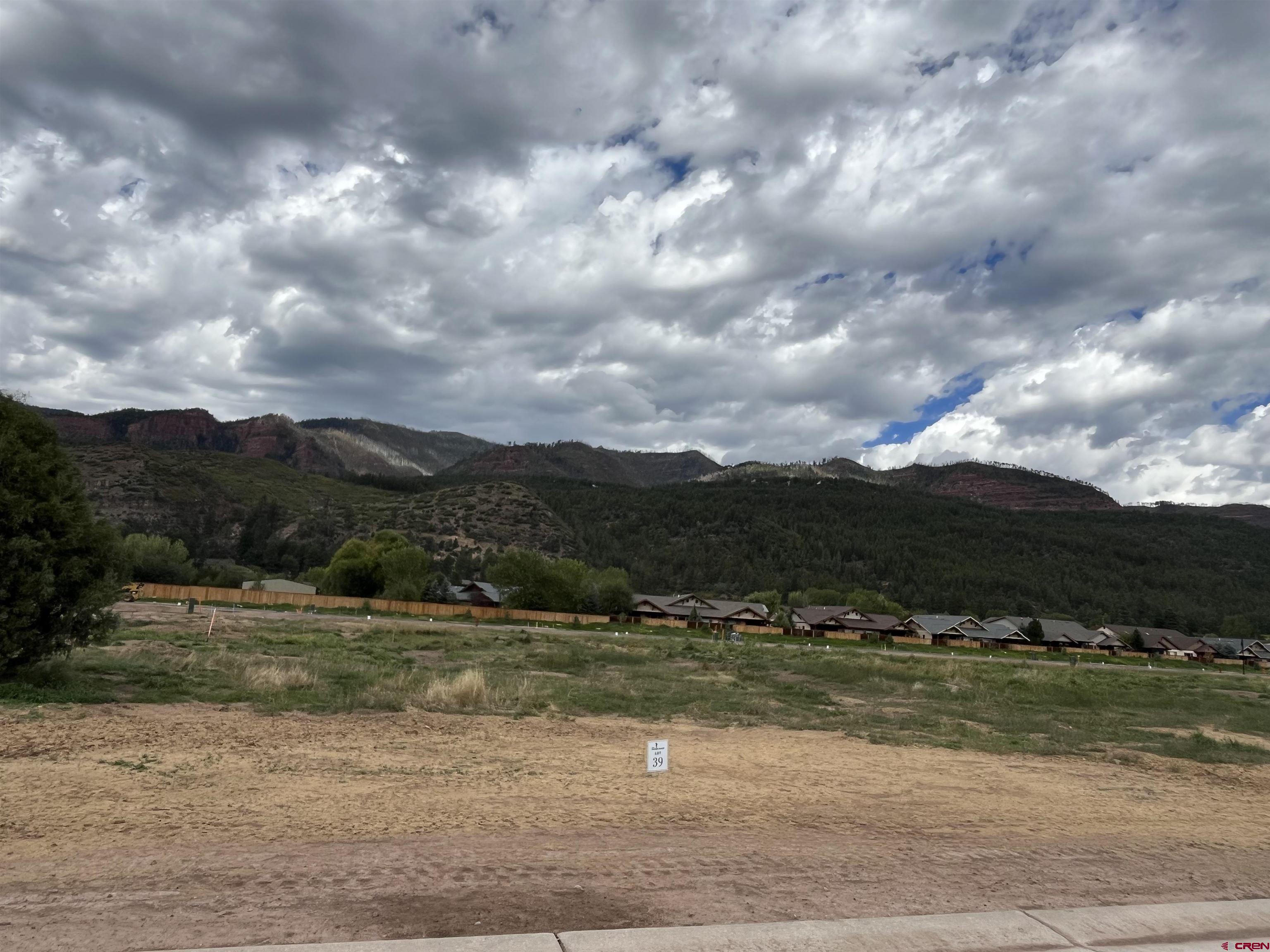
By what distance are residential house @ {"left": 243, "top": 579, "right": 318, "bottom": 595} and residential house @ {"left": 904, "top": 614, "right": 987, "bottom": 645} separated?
6906 centimetres

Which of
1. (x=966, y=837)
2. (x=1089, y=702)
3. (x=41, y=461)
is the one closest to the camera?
(x=966, y=837)

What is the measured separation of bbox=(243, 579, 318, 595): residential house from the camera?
82438mm

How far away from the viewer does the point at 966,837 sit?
903 cm

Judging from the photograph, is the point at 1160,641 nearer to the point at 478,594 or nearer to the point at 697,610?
the point at 697,610

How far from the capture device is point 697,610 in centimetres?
8988

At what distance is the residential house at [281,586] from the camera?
82438 millimetres

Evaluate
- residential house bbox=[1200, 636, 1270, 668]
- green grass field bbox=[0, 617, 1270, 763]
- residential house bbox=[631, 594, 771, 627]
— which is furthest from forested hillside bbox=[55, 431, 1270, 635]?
green grass field bbox=[0, 617, 1270, 763]

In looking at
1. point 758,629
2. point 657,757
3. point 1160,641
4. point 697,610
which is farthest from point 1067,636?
point 657,757

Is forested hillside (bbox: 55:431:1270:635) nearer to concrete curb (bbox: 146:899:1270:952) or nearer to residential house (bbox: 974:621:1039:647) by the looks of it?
residential house (bbox: 974:621:1039:647)

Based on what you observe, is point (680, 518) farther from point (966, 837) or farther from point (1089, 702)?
point (966, 837)

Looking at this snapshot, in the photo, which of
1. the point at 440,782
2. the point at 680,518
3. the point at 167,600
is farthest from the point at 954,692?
the point at 680,518

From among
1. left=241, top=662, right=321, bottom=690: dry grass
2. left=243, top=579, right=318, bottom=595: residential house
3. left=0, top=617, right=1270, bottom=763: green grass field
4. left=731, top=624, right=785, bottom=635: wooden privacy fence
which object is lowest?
left=731, top=624, right=785, bottom=635: wooden privacy fence

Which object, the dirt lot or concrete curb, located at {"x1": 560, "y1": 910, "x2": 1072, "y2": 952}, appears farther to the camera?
the dirt lot

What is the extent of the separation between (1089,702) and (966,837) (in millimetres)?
22249
